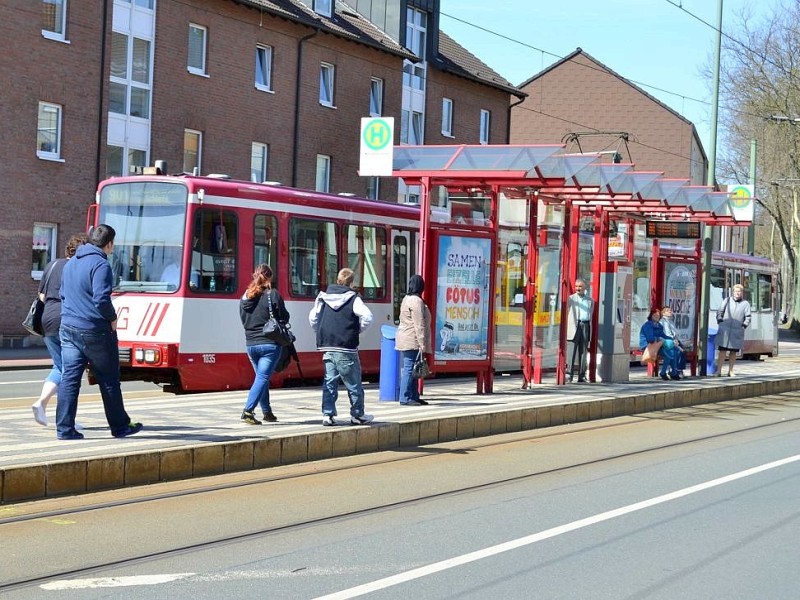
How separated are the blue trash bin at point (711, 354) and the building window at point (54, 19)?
56.4ft

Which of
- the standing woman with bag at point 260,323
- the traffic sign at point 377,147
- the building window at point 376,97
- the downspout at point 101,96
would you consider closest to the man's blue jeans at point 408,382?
the traffic sign at point 377,147

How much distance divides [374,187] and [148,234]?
27.2 metres

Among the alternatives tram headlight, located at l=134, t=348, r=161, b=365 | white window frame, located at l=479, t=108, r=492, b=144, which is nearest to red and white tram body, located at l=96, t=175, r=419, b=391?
tram headlight, located at l=134, t=348, r=161, b=365

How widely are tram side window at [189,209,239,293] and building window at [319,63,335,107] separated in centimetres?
2339

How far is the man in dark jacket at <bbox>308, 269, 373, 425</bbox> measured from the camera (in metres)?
12.8

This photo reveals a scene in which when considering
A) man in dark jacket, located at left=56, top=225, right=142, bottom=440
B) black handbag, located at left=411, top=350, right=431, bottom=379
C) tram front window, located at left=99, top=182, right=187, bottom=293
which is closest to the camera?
man in dark jacket, located at left=56, top=225, right=142, bottom=440

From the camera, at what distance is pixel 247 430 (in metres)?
12.2

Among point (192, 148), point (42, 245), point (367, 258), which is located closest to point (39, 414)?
point (367, 258)

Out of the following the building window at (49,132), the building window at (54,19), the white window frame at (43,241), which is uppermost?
the building window at (54,19)

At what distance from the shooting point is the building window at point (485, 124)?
1977 inches

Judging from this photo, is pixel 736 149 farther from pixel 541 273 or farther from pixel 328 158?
pixel 541 273

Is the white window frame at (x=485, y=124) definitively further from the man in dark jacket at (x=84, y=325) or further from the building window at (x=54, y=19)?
the man in dark jacket at (x=84, y=325)

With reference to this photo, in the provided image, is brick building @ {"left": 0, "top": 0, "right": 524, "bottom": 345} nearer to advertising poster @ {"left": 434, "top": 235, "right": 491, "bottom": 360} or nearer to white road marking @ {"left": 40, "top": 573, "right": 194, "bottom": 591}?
advertising poster @ {"left": 434, "top": 235, "right": 491, "bottom": 360}

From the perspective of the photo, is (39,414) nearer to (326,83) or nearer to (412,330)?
→ (412,330)
